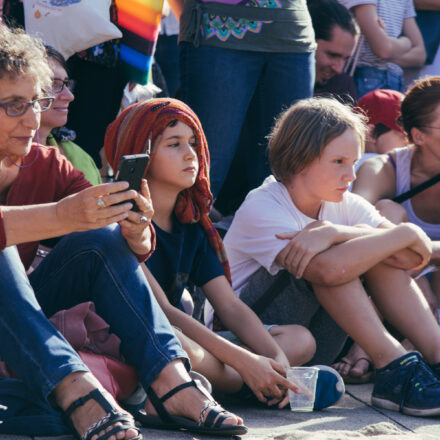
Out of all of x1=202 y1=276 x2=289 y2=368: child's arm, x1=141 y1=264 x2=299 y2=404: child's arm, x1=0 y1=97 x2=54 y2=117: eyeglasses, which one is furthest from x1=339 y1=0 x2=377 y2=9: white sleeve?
x1=0 y1=97 x2=54 y2=117: eyeglasses

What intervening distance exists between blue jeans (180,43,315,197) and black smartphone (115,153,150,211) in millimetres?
1391

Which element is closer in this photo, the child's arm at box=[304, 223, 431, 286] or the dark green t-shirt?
the child's arm at box=[304, 223, 431, 286]

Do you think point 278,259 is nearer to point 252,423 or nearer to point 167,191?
point 167,191

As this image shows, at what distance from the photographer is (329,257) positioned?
3.10 metres

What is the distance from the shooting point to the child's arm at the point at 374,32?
5.11m

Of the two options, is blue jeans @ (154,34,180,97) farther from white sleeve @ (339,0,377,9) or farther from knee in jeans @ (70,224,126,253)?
knee in jeans @ (70,224,126,253)

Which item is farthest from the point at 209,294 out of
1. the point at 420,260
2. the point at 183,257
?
the point at 420,260

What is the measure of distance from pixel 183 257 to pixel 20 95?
0.88 m

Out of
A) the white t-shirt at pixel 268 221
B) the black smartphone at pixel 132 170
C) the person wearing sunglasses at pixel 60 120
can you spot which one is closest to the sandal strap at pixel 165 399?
the black smartphone at pixel 132 170

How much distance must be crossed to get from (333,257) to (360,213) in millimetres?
499

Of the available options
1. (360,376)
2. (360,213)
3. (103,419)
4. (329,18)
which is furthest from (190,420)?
(329,18)

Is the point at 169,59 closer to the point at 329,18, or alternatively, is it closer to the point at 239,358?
the point at 329,18

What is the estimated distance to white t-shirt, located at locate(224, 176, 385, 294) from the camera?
10.9 feet

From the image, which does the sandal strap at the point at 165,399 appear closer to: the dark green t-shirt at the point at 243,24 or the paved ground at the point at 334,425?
the paved ground at the point at 334,425
